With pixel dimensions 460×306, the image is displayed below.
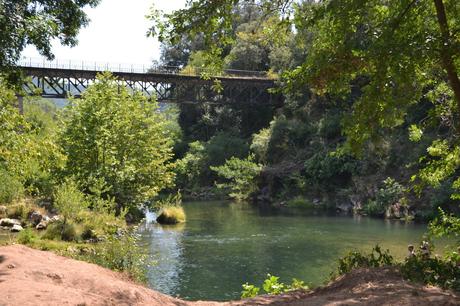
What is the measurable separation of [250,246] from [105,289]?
46.3 feet

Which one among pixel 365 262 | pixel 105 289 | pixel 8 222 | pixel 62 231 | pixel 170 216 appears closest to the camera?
pixel 105 289

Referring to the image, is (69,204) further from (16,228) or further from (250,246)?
(250,246)

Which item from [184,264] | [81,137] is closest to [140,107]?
[81,137]

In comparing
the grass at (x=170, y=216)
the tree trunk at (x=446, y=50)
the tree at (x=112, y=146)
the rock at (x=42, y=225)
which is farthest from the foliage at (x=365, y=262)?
the grass at (x=170, y=216)

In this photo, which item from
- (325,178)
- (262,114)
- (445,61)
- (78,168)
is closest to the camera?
(445,61)

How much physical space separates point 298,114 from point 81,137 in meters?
30.3

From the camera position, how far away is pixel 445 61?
777 centimetres

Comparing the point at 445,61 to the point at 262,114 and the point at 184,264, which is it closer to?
the point at 184,264

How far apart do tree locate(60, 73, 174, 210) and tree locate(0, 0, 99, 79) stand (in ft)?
36.0

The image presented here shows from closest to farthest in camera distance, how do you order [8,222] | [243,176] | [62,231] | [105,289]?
[105,289] → [62,231] → [8,222] → [243,176]

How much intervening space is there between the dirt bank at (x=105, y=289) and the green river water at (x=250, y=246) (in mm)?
3342

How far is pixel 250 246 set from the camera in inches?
853

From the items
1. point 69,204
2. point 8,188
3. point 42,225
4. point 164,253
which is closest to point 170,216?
point 8,188

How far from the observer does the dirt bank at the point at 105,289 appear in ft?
23.2
